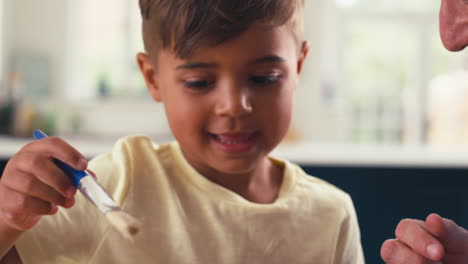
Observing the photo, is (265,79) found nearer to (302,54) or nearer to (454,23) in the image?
(302,54)

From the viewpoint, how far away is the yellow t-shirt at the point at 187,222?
A: 72 cm

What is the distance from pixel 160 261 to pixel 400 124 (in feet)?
18.1

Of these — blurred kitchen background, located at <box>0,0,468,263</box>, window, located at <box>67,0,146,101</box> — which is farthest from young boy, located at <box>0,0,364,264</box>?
window, located at <box>67,0,146,101</box>

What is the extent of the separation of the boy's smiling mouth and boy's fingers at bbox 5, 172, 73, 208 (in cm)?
24

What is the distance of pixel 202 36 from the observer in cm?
73

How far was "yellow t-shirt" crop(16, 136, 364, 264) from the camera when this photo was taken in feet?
2.38

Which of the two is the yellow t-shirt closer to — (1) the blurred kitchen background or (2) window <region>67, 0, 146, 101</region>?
(1) the blurred kitchen background

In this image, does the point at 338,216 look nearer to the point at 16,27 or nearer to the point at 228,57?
the point at 228,57

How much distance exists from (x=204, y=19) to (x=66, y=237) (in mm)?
323

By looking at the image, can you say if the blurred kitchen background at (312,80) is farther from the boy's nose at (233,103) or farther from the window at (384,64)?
the boy's nose at (233,103)

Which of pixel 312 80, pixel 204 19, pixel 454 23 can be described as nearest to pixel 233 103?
pixel 204 19

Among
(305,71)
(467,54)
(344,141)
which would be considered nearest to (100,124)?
(305,71)

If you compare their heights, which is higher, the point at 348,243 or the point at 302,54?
the point at 302,54

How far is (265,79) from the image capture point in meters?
0.77
